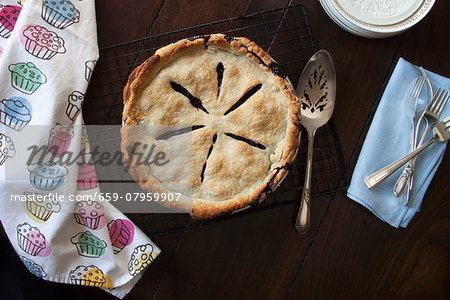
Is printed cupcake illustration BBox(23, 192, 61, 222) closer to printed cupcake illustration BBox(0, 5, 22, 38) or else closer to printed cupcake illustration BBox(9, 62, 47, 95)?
printed cupcake illustration BBox(9, 62, 47, 95)

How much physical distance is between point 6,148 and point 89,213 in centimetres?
48

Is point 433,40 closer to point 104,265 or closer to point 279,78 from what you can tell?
point 279,78

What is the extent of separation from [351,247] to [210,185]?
84 centimetres

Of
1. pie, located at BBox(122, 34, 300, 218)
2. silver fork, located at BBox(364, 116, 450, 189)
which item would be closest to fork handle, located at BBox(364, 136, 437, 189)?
silver fork, located at BBox(364, 116, 450, 189)

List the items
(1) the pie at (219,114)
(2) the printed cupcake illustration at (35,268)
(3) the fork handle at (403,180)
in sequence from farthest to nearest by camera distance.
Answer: (3) the fork handle at (403,180) → (2) the printed cupcake illustration at (35,268) → (1) the pie at (219,114)

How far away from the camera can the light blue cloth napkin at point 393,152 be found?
1781 mm

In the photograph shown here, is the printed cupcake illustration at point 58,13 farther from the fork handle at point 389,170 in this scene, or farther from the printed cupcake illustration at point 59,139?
the fork handle at point 389,170

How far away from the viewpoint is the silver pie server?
5.55 ft

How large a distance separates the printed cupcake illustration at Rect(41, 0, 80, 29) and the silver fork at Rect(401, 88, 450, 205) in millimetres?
1781

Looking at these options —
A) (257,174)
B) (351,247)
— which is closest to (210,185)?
(257,174)

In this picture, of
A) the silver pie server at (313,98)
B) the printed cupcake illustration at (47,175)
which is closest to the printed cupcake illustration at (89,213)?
the printed cupcake illustration at (47,175)

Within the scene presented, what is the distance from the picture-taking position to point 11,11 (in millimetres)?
1680

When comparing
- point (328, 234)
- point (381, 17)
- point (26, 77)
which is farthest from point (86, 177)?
point (381, 17)

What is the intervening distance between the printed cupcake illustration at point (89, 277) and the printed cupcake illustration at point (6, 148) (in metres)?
0.60
